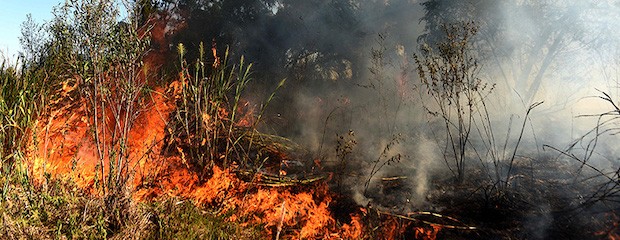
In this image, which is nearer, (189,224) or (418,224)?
(189,224)

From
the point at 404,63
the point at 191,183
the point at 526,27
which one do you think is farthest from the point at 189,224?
the point at 526,27

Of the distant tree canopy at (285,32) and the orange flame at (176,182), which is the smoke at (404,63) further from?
the orange flame at (176,182)

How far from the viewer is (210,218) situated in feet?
12.2

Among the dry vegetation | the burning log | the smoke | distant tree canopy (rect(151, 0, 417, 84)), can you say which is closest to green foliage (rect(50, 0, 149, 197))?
the dry vegetation

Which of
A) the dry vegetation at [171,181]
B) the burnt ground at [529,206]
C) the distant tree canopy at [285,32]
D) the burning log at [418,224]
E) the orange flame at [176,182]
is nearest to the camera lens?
the dry vegetation at [171,181]

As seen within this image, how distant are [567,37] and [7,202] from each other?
14358mm

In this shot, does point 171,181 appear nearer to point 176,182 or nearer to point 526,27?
point 176,182

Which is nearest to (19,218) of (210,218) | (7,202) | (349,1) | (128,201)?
(7,202)

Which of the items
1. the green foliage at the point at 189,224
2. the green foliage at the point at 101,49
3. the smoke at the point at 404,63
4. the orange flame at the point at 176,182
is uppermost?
the smoke at the point at 404,63

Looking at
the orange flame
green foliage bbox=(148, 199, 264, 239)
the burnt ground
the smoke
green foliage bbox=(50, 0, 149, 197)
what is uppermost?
the smoke

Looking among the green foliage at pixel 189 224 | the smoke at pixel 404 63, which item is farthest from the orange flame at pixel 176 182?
the smoke at pixel 404 63

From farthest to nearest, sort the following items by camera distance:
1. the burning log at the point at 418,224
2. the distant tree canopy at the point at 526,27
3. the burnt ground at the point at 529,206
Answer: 1. the distant tree canopy at the point at 526,27
2. the burning log at the point at 418,224
3. the burnt ground at the point at 529,206

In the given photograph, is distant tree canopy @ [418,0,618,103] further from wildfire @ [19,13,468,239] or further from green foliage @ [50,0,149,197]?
green foliage @ [50,0,149,197]

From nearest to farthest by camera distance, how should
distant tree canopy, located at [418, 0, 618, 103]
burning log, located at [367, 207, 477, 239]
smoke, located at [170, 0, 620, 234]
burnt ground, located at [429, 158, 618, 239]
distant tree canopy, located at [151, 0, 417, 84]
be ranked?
burnt ground, located at [429, 158, 618, 239]
burning log, located at [367, 207, 477, 239]
smoke, located at [170, 0, 620, 234]
distant tree canopy, located at [151, 0, 417, 84]
distant tree canopy, located at [418, 0, 618, 103]
